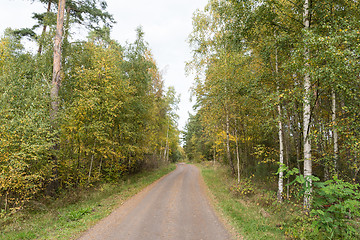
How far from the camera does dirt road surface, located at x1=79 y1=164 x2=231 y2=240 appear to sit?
5750 millimetres

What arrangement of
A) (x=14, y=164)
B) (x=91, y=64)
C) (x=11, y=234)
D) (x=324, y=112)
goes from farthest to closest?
(x=91, y=64) → (x=324, y=112) → (x=14, y=164) → (x=11, y=234)

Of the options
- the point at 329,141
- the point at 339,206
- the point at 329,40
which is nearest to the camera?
the point at 339,206

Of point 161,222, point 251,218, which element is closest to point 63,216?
→ point 161,222

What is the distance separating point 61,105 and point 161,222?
8.15 m

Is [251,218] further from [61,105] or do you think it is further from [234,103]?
[61,105]

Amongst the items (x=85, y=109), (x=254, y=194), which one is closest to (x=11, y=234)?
(x=85, y=109)

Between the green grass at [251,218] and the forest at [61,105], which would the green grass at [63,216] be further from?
the green grass at [251,218]

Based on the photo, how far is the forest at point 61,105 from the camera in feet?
21.6

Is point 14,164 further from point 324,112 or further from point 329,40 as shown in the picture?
point 324,112

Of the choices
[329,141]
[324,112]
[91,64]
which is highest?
[91,64]

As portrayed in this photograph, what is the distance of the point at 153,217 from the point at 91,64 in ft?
33.2

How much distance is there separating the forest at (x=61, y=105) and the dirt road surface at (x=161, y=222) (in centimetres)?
334

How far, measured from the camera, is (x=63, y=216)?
23.2 feet

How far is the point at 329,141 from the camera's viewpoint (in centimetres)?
941
